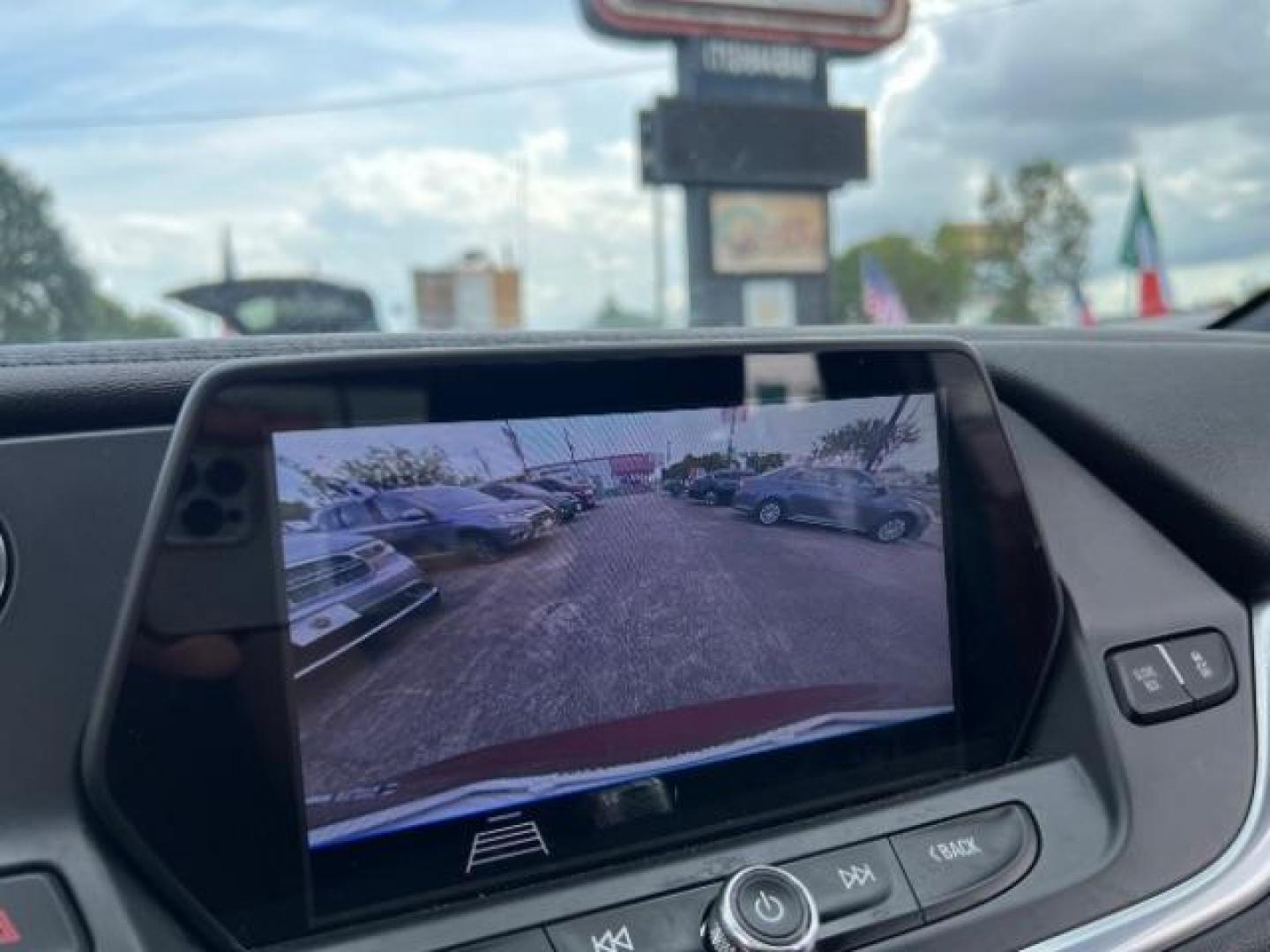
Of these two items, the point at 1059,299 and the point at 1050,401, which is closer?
the point at 1050,401

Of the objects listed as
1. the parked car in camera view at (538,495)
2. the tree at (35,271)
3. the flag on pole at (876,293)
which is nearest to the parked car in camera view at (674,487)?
the parked car in camera view at (538,495)

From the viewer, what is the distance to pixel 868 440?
144 centimetres

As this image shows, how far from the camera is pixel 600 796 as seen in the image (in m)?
1.28

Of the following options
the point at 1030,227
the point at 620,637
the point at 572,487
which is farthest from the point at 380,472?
the point at 1030,227

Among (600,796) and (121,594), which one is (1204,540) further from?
(121,594)

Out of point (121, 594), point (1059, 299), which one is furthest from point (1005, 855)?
point (1059, 299)

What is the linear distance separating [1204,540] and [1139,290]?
455cm

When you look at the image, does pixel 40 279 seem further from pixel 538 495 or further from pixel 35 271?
pixel 538 495

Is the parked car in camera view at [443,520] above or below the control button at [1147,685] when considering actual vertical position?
above

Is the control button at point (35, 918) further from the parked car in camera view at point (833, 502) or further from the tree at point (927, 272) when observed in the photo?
the tree at point (927, 272)

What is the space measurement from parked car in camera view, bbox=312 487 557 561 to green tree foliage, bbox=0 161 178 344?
5.36 ft

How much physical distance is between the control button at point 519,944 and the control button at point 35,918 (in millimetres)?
350

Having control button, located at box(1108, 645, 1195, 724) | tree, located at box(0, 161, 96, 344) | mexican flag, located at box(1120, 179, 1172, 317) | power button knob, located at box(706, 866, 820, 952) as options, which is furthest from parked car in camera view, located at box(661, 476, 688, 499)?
mexican flag, located at box(1120, 179, 1172, 317)

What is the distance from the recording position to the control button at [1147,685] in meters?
1.58
